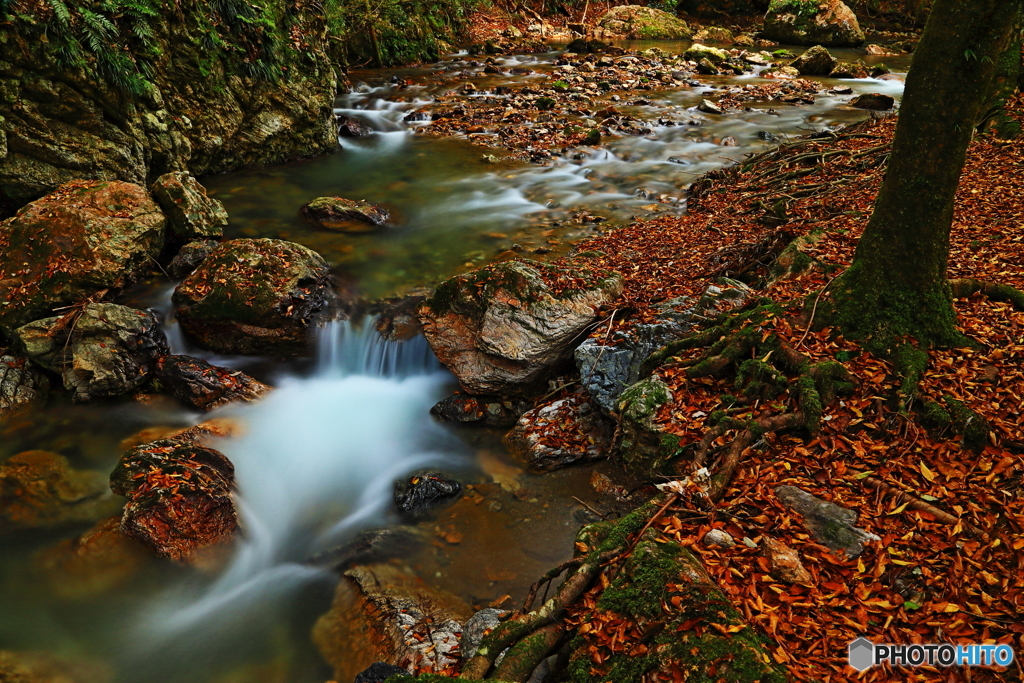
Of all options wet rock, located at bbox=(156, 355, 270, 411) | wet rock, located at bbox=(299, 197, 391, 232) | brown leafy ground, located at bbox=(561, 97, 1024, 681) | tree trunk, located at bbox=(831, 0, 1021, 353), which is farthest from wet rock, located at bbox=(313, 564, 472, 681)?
wet rock, located at bbox=(299, 197, 391, 232)

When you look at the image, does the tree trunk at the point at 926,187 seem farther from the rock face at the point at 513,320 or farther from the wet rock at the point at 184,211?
the wet rock at the point at 184,211

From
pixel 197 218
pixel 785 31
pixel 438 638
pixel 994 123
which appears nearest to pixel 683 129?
pixel 994 123

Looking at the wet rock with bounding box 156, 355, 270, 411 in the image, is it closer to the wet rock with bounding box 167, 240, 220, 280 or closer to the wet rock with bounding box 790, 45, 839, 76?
the wet rock with bounding box 167, 240, 220, 280

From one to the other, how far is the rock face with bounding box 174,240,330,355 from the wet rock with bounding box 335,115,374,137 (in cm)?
837

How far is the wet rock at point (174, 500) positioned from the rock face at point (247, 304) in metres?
2.25

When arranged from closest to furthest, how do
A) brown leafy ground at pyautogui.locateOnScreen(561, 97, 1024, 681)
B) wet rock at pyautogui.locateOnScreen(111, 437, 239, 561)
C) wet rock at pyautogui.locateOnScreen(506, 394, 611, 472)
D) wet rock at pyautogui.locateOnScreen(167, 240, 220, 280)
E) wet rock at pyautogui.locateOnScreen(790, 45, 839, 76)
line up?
brown leafy ground at pyautogui.locateOnScreen(561, 97, 1024, 681) → wet rock at pyautogui.locateOnScreen(111, 437, 239, 561) → wet rock at pyautogui.locateOnScreen(506, 394, 611, 472) → wet rock at pyautogui.locateOnScreen(167, 240, 220, 280) → wet rock at pyautogui.locateOnScreen(790, 45, 839, 76)

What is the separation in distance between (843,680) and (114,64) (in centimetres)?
1262

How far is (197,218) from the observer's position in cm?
980

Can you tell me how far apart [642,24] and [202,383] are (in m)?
30.8

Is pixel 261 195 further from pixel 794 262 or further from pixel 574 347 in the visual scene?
pixel 794 262

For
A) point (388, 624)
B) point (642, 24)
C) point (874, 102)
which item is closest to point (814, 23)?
point (642, 24)

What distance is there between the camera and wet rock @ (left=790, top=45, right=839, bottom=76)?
70.6ft

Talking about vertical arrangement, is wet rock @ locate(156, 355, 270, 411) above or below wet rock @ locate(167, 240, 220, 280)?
below

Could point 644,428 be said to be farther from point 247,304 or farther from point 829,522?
point 247,304
